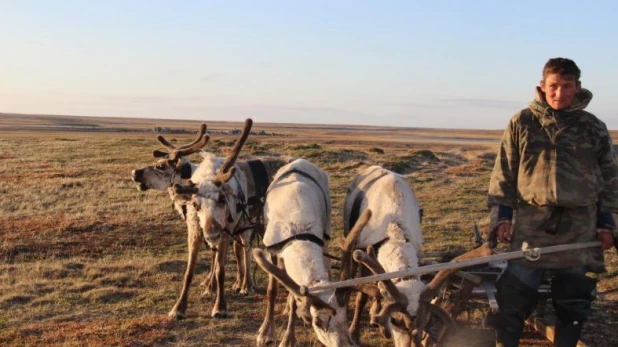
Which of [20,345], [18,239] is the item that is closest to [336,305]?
[20,345]

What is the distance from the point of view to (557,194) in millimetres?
4758

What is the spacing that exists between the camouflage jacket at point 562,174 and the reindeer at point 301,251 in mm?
1775

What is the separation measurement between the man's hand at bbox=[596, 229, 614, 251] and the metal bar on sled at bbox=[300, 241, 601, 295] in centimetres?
6

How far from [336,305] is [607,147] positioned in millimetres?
2514

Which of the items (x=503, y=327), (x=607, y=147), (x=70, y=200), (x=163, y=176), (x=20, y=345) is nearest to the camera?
(x=607, y=147)

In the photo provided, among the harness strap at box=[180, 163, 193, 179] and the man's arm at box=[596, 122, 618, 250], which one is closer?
the man's arm at box=[596, 122, 618, 250]

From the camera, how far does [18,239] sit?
12.6 m

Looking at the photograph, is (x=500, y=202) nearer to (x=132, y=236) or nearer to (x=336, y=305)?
(x=336, y=305)

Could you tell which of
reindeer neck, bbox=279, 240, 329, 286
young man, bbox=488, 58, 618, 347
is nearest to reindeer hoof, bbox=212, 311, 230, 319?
reindeer neck, bbox=279, 240, 329, 286

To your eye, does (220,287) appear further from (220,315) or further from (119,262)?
(119,262)

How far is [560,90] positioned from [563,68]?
0.16m

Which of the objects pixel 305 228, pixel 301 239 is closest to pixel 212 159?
pixel 305 228

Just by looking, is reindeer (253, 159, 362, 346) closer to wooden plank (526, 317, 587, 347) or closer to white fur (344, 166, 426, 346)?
white fur (344, 166, 426, 346)

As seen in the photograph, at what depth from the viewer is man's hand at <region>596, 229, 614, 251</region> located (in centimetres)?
488
